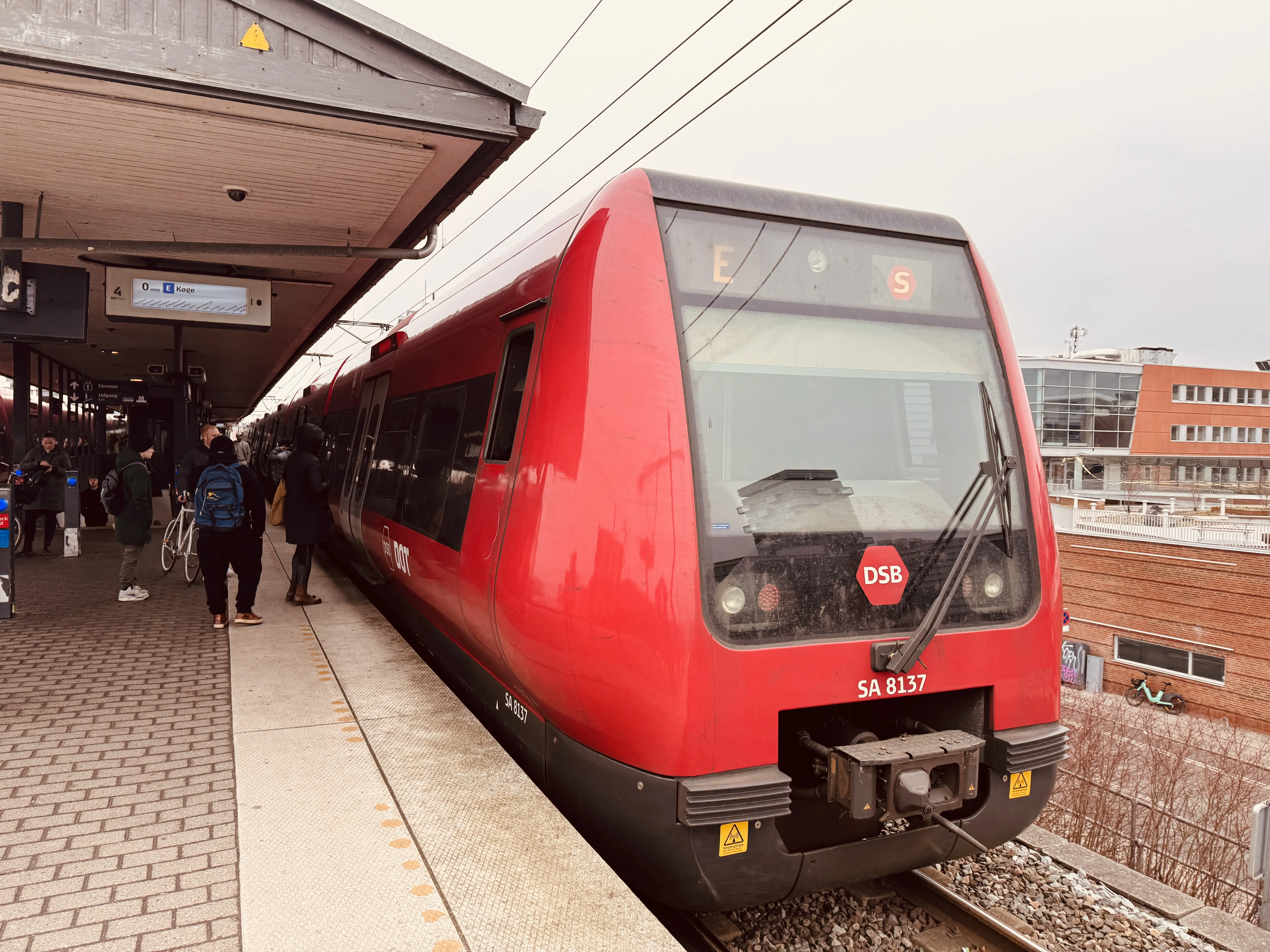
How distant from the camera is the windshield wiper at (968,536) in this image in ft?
10.7

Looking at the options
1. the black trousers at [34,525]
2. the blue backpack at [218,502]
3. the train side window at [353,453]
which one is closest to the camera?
the blue backpack at [218,502]

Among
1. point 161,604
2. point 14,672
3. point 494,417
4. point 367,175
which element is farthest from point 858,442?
point 161,604

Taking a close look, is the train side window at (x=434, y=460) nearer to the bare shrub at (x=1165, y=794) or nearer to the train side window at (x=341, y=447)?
the train side window at (x=341, y=447)

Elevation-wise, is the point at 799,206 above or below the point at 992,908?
above

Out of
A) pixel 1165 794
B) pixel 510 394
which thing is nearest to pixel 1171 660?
pixel 1165 794

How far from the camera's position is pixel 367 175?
6051mm

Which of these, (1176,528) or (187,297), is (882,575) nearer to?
(187,297)

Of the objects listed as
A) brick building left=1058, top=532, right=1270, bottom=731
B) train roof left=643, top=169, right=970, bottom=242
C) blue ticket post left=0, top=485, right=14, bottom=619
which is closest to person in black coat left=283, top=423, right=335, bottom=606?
blue ticket post left=0, top=485, right=14, bottom=619

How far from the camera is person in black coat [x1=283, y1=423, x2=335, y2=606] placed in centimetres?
792

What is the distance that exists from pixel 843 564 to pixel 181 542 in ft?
32.9

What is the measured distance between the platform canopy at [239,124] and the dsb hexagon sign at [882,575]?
3.34 meters

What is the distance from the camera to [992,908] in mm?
3916

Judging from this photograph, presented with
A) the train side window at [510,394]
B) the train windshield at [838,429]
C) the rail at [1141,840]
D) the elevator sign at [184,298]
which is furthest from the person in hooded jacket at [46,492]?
the rail at [1141,840]

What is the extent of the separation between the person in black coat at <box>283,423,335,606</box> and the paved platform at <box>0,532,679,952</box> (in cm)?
→ 191
